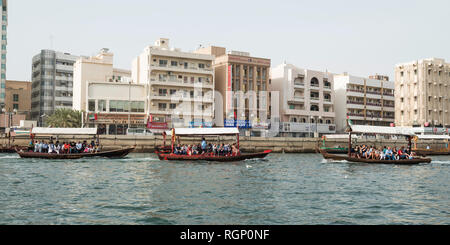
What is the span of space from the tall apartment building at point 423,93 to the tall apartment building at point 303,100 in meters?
14.0

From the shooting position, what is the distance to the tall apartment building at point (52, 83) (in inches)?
3487

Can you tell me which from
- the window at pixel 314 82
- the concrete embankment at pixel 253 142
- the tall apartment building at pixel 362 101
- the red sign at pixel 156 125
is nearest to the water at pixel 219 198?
the concrete embankment at pixel 253 142

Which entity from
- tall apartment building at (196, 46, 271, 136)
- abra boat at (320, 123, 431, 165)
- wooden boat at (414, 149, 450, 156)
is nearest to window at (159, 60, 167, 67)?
tall apartment building at (196, 46, 271, 136)

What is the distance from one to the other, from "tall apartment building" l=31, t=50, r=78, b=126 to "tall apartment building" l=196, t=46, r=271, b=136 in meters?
35.1

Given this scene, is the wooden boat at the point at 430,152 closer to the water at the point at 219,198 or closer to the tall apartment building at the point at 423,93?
the tall apartment building at the point at 423,93

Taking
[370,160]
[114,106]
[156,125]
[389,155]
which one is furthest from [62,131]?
[389,155]

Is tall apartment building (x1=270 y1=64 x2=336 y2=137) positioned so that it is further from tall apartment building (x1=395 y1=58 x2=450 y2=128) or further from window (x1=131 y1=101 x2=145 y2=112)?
window (x1=131 y1=101 x2=145 y2=112)

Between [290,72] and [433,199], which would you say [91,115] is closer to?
[290,72]

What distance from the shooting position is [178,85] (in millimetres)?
66312

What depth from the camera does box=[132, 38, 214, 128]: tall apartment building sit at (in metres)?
64.9

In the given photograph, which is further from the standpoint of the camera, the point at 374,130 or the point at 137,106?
the point at 137,106

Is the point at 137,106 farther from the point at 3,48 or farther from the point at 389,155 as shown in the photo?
the point at 389,155

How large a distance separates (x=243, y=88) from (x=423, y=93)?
3523 cm

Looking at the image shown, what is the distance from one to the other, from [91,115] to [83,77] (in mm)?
16956
